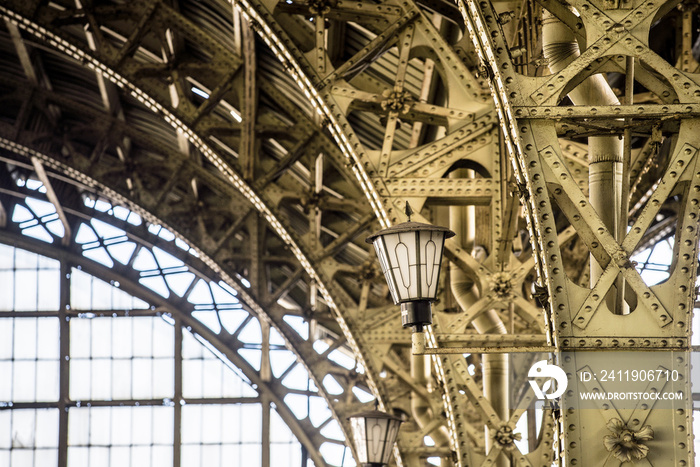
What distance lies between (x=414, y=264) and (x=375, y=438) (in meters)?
5.41

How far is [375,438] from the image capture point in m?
11.2

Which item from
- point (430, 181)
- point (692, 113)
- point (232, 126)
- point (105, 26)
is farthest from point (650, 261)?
point (692, 113)

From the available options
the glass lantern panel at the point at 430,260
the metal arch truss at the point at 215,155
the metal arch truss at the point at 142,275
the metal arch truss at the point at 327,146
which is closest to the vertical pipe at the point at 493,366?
the metal arch truss at the point at 327,146

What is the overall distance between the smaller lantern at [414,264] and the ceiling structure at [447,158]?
27 centimetres

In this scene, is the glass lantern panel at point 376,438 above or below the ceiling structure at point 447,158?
below

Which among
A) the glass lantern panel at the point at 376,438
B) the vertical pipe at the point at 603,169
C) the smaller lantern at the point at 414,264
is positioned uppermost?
the vertical pipe at the point at 603,169

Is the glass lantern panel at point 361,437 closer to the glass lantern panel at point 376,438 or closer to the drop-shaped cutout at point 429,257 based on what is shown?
the glass lantern panel at point 376,438

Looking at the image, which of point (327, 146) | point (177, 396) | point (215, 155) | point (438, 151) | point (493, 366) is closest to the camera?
point (438, 151)

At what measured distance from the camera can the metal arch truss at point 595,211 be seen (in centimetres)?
535

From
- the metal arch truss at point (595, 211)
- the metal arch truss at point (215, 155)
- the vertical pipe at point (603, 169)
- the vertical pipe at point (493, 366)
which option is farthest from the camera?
the metal arch truss at point (215, 155)

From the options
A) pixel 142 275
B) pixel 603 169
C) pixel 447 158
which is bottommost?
pixel 603 169

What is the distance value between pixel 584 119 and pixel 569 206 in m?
0.42

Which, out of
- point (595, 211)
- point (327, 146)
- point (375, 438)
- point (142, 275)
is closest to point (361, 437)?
point (375, 438)

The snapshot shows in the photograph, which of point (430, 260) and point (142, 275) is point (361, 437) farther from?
point (142, 275)
